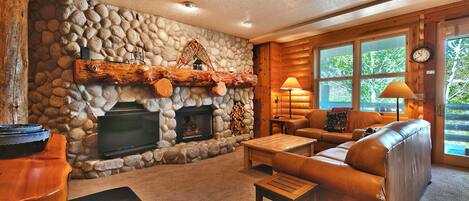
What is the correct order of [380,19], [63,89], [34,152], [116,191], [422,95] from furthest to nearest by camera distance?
1. [380,19]
2. [422,95]
3. [63,89]
4. [116,191]
5. [34,152]

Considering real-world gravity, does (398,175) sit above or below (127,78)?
below

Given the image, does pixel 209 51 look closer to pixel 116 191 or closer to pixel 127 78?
pixel 127 78

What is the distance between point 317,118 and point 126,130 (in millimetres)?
3538

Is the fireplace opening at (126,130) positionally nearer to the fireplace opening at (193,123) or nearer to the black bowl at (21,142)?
the fireplace opening at (193,123)

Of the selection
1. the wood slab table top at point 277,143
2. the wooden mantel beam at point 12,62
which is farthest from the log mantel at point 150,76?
the wood slab table top at point 277,143

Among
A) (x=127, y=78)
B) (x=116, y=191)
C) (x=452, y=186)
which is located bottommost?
(x=452, y=186)

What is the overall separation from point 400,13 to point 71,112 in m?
5.36

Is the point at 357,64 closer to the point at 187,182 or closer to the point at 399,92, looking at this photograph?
the point at 399,92

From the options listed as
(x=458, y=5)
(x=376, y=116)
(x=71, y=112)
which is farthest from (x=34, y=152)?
(x=458, y=5)

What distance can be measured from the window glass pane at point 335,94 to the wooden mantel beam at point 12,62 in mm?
5017

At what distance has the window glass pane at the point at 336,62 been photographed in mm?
4758

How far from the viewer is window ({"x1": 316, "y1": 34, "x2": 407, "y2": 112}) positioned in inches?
163

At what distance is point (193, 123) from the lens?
4531 millimetres

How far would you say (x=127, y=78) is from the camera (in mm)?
3338
